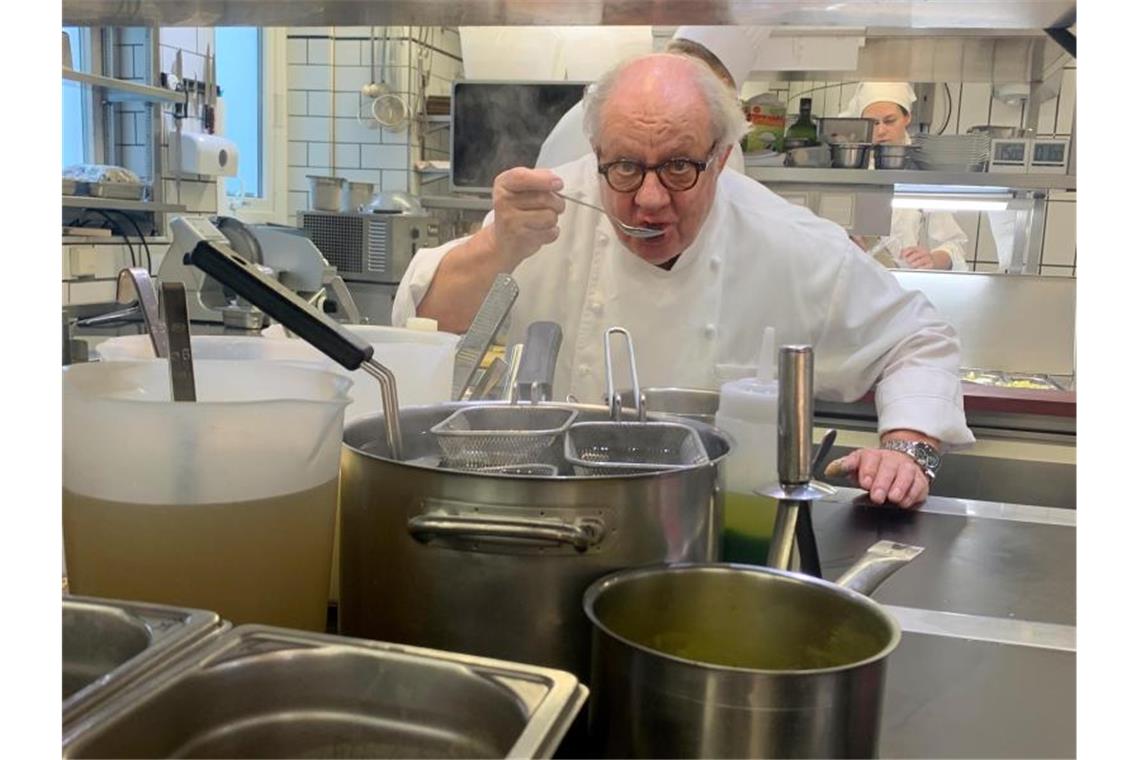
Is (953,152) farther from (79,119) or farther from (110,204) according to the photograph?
(79,119)

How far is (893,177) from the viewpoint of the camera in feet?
9.70

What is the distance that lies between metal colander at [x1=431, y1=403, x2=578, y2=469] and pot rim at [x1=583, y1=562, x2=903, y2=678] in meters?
0.14

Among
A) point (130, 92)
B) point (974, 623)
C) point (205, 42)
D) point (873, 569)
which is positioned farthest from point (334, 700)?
point (205, 42)

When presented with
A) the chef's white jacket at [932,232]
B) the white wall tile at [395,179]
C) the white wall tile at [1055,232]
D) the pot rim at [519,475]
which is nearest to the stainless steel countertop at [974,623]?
the pot rim at [519,475]

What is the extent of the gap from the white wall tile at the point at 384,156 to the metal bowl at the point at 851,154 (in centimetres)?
206

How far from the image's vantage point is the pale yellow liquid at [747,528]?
0.70 m

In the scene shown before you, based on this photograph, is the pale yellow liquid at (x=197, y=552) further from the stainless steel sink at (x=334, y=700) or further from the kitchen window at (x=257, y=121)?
the kitchen window at (x=257, y=121)

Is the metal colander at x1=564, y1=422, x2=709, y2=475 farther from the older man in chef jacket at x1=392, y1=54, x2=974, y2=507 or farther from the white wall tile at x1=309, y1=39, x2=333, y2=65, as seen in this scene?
the white wall tile at x1=309, y1=39, x2=333, y2=65

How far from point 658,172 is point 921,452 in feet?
2.07

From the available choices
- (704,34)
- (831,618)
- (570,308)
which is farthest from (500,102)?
(831,618)
